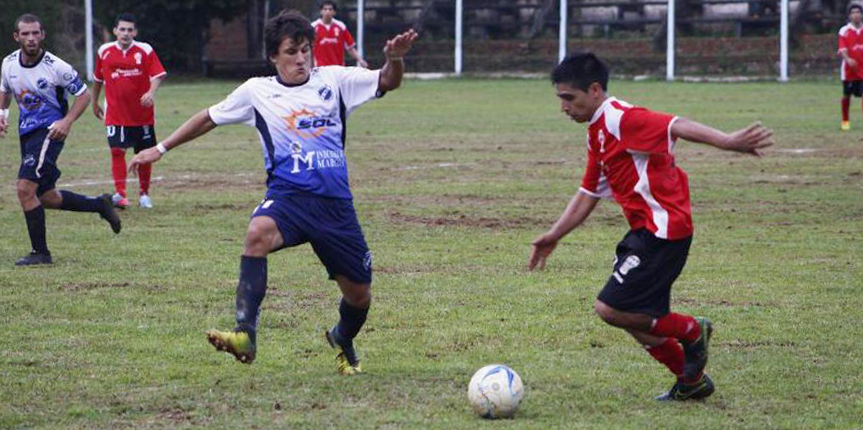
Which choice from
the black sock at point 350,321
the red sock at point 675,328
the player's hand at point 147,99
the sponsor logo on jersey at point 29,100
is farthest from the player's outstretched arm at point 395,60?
the player's hand at point 147,99

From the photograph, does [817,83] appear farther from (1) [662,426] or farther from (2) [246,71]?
(1) [662,426]

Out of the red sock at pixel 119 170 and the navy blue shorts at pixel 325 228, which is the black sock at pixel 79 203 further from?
the navy blue shorts at pixel 325 228

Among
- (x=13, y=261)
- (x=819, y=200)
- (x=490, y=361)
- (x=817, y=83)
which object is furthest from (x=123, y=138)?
(x=817, y=83)

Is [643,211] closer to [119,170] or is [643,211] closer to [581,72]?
[581,72]

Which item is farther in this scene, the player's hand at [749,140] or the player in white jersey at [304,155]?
the player in white jersey at [304,155]

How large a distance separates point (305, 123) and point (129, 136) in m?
8.49

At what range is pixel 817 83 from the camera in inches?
1356

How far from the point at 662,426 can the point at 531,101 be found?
968 inches

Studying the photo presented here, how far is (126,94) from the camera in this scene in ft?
47.8

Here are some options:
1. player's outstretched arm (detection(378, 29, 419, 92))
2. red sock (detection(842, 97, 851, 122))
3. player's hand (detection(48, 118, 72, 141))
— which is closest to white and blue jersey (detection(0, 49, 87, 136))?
player's hand (detection(48, 118, 72, 141))

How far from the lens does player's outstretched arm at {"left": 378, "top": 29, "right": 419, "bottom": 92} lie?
655cm

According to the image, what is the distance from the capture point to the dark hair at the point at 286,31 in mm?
6555

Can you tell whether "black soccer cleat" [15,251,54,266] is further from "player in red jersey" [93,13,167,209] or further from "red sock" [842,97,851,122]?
"red sock" [842,97,851,122]

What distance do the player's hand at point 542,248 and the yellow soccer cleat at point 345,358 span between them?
3.51ft
